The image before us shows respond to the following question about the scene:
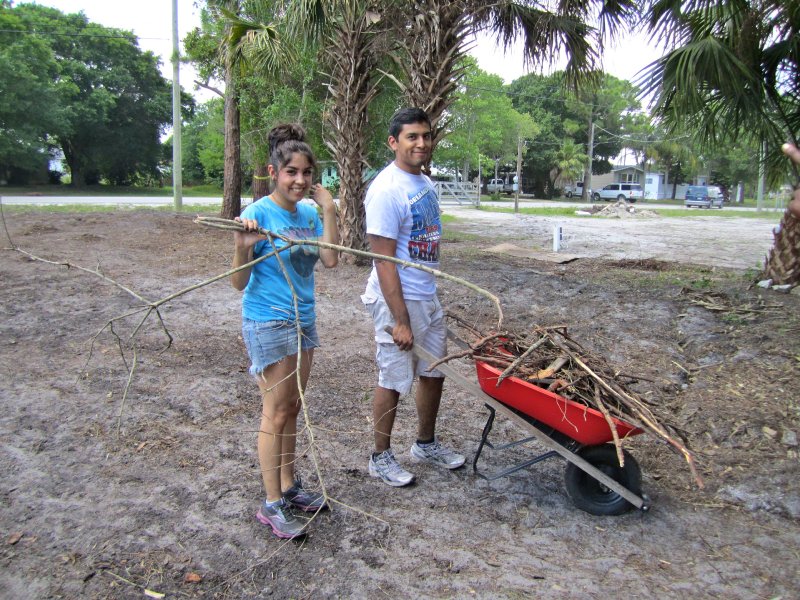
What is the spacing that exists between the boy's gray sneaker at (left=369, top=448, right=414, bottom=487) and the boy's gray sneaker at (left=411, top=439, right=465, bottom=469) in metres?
0.26

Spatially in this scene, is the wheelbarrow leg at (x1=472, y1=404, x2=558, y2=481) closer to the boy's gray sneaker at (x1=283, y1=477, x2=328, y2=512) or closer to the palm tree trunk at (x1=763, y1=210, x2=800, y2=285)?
the boy's gray sneaker at (x1=283, y1=477, x2=328, y2=512)

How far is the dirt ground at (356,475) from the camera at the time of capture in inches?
102

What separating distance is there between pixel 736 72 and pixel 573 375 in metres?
5.33

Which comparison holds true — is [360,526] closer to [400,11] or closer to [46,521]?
[46,521]

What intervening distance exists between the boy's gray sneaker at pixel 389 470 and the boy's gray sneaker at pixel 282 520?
0.64 m

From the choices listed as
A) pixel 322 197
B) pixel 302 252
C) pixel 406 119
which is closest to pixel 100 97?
pixel 406 119

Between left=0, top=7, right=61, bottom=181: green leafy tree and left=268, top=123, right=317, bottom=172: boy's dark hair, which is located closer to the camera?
left=268, top=123, right=317, bottom=172: boy's dark hair

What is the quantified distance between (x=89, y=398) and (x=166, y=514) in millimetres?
1837

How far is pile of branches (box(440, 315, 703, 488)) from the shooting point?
277 centimetres

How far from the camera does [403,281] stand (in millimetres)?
3260

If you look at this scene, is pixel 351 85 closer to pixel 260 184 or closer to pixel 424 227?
pixel 424 227

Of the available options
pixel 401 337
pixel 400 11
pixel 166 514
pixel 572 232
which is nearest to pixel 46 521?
pixel 166 514

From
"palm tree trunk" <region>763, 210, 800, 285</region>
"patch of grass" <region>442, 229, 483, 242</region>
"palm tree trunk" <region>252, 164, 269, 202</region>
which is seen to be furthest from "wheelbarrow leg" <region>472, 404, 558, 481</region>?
"palm tree trunk" <region>252, 164, 269, 202</region>

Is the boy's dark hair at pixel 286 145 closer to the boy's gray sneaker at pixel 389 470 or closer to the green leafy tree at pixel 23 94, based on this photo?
the boy's gray sneaker at pixel 389 470
